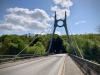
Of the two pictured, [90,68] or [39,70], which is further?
[39,70]

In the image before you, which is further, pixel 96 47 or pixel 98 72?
pixel 96 47

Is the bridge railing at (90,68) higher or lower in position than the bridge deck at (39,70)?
higher

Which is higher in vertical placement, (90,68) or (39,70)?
(90,68)

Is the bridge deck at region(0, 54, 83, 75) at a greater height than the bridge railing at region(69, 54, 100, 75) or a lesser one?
lesser

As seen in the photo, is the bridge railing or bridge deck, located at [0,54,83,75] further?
bridge deck, located at [0,54,83,75]

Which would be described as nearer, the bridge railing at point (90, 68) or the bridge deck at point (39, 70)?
the bridge railing at point (90, 68)

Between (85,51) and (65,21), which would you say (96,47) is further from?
(65,21)

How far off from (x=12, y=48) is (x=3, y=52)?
435 centimetres

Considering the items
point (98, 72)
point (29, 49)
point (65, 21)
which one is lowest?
point (98, 72)

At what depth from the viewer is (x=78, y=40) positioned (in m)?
90.4

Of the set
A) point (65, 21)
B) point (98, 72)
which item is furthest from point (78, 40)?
point (98, 72)

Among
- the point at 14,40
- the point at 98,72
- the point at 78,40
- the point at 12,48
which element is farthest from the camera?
the point at 78,40

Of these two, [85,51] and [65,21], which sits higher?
[65,21]

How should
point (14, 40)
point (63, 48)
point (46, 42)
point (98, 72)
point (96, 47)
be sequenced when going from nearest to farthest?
point (98, 72) → point (96, 47) → point (14, 40) → point (46, 42) → point (63, 48)
